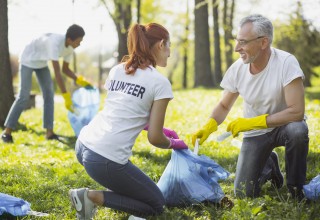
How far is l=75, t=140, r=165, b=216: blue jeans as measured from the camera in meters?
2.93

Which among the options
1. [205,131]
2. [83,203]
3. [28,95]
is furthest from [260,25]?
[28,95]

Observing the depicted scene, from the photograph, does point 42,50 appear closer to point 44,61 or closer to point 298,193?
point 44,61

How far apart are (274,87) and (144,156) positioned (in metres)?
1.98

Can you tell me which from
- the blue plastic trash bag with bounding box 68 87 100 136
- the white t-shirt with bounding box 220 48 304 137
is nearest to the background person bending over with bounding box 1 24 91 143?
the blue plastic trash bag with bounding box 68 87 100 136

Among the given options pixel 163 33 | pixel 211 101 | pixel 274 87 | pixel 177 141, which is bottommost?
pixel 211 101

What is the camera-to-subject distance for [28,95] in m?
6.13

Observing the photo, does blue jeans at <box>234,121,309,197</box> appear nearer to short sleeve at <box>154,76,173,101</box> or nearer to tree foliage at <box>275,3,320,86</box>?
short sleeve at <box>154,76,173,101</box>

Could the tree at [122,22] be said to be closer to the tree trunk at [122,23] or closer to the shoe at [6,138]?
the tree trunk at [122,23]

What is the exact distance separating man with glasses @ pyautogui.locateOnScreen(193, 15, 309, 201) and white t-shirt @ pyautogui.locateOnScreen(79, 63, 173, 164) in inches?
25.6

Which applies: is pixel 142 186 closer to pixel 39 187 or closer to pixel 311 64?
pixel 39 187

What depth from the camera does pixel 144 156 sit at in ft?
16.3

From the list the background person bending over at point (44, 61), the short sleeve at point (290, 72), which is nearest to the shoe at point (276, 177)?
the short sleeve at point (290, 72)

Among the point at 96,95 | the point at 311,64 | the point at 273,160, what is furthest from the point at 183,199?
the point at 311,64

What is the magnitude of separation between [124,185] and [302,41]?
11.5m
